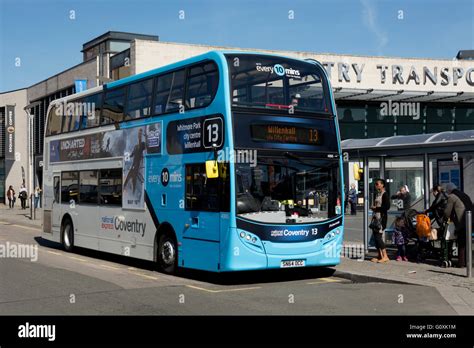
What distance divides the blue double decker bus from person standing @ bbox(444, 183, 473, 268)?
7.77ft

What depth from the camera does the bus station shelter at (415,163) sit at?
44.4 ft

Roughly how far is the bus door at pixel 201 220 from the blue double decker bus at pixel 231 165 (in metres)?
0.02

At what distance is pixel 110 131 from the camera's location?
15.1 metres

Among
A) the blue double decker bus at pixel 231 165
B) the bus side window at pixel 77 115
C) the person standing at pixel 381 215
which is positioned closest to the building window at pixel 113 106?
the blue double decker bus at pixel 231 165

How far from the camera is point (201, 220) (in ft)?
38.2

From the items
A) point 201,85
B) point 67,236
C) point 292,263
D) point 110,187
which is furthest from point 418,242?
point 67,236

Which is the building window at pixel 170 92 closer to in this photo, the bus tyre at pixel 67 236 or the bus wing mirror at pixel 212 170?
the bus wing mirror at pixel 212 170

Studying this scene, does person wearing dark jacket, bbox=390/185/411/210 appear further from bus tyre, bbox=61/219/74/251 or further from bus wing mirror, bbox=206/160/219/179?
bus tyre, bbox=61/219/74/251

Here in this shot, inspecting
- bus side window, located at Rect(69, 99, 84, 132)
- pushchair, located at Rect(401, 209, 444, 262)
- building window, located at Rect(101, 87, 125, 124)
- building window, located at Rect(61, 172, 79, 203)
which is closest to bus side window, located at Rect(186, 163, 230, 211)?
building window, located at Rect(101, 87, 125, 124)

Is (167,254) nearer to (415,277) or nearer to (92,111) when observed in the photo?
(415,277)
